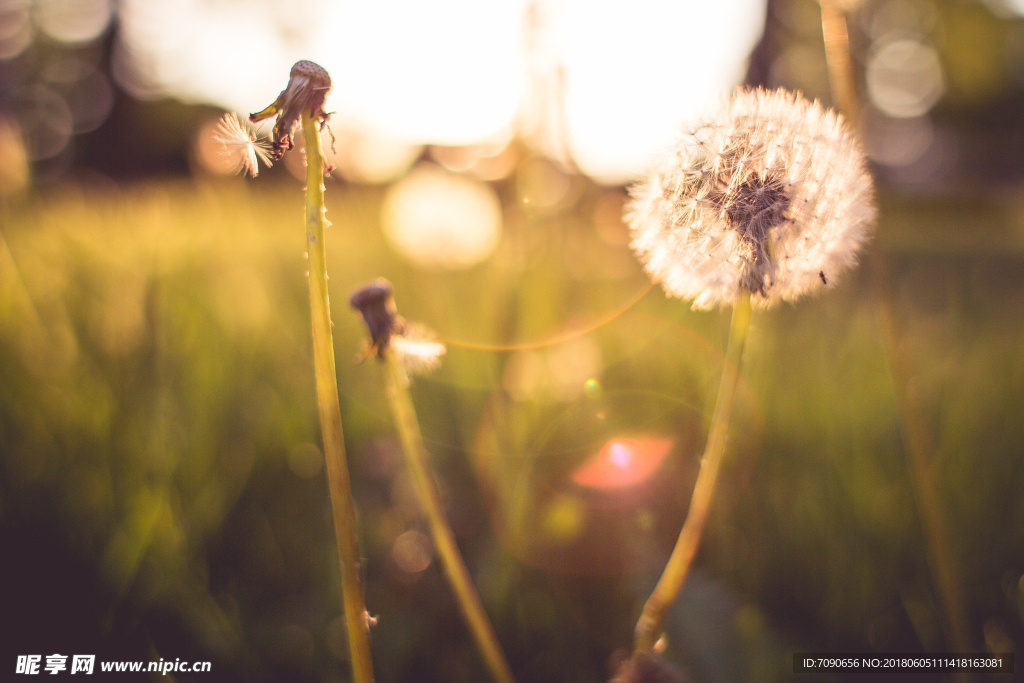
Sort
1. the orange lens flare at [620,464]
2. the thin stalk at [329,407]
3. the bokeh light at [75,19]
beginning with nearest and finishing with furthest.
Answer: the thin stalk at [329,407]
the orange lens flare at [620,464]
the bokeh light at [75,19]

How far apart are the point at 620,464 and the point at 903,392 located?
0.53 meters

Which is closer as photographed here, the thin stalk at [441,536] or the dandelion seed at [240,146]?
the dandelion seed at [240,146]

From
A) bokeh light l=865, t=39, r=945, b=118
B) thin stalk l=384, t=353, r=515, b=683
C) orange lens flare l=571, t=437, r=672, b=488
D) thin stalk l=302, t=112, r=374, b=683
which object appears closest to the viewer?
thin stalk l=302, t=112, r=374, b=683

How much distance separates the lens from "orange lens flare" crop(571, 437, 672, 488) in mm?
1109

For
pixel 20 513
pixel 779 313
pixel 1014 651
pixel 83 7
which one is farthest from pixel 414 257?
pixel 83 7

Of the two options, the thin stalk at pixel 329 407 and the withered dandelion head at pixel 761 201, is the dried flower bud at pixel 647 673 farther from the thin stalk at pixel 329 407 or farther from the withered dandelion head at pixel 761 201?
the withered dandelion head at pixel 761 201

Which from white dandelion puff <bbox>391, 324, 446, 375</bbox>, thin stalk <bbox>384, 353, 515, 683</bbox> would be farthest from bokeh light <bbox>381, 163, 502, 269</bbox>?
thin stalk <bbox>384, 353, 515, 683</bbox>

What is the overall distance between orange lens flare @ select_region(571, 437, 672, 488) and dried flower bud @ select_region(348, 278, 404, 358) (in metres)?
0.64

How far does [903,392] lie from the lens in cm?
74

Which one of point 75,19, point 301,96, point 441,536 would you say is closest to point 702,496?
point 441,536

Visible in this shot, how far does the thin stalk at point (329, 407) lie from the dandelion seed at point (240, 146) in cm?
6

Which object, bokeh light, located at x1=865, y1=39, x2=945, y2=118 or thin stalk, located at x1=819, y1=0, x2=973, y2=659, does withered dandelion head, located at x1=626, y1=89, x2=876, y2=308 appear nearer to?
thin stalk, located at x1=819, y1=0, x2=973, y2=659

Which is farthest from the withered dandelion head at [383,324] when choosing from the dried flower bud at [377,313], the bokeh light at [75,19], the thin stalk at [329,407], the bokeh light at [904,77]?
the bokeh light at [904,77]

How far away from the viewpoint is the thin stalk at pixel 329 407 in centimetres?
41
